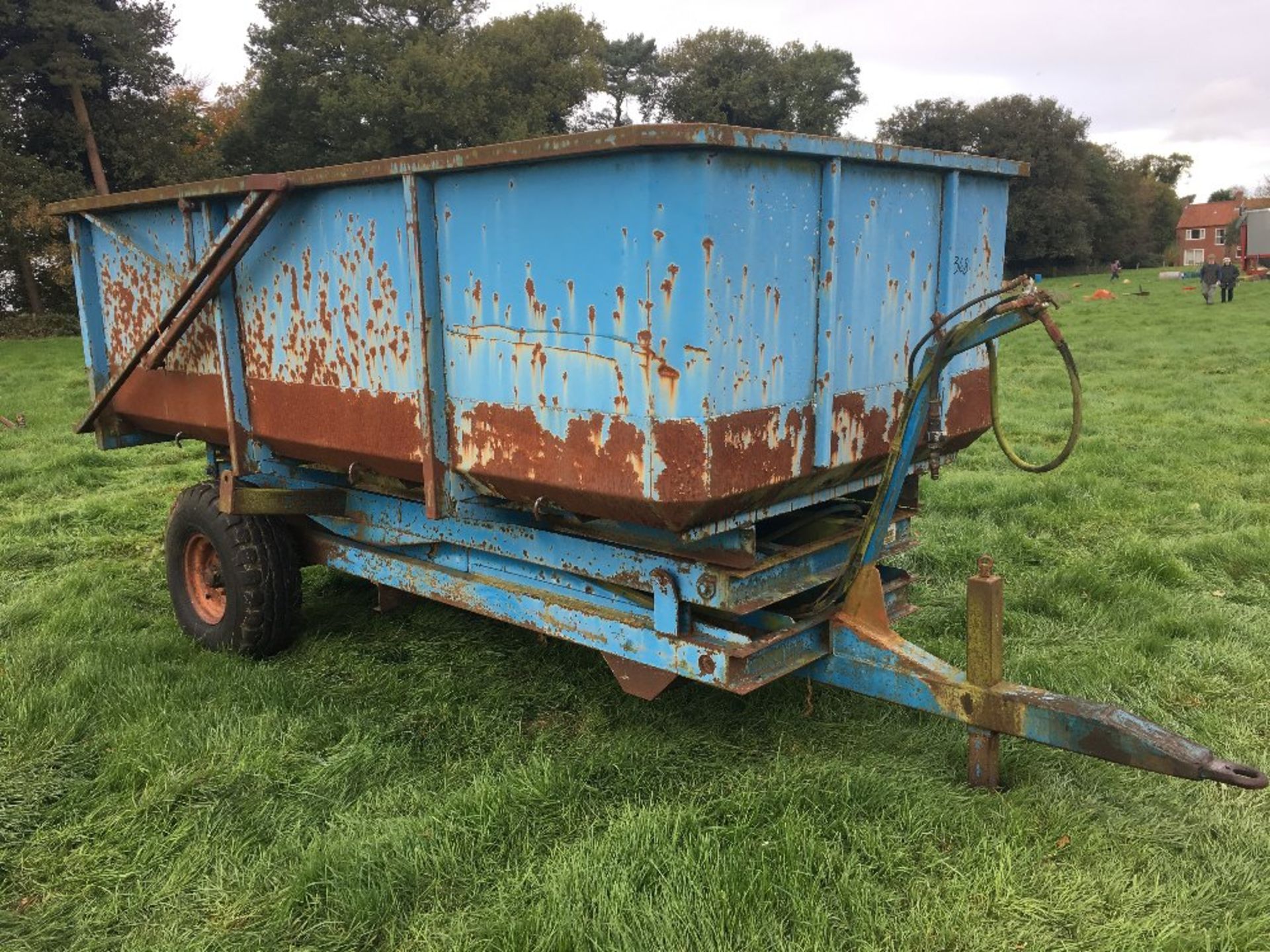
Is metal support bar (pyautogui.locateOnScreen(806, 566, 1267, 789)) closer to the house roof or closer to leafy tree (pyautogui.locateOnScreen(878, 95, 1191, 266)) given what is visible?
leafy tree (pyautogui.locateOnScreen(878, 95, 1191, 266))

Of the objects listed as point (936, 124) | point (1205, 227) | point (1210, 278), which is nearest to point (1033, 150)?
point (936, 124)

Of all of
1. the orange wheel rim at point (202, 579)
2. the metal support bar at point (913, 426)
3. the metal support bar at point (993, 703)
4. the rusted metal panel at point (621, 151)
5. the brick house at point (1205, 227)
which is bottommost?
the orange wheel rim at point (202, 579)

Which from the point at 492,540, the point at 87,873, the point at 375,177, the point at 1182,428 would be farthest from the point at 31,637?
the point at 1182,428

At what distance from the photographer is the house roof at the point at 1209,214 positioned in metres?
72.9

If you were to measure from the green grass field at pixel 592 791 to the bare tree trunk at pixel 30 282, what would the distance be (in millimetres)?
23532

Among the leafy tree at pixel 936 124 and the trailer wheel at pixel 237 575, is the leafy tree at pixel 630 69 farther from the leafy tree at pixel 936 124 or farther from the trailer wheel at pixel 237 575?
the trailer wheel at pixel 237 575

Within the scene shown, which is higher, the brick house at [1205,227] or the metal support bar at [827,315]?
the brick house at [1205,227]

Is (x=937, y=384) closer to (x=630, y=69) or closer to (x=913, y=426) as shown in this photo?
(x=913, y=426)

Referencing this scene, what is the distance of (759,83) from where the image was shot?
142 feet

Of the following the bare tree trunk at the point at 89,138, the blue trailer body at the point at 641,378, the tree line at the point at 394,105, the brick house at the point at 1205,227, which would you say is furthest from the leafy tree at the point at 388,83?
the brick house at the point at 1205,227

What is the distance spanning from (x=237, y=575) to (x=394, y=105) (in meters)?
29.7

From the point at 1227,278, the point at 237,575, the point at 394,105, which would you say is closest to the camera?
the point at 237,575

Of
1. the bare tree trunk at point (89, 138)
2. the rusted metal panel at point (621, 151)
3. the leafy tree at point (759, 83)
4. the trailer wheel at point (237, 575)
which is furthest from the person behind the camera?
the leafy tree at point (759, 83)

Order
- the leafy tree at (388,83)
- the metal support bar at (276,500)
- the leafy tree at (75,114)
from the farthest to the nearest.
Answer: the leafy tree at (388,83), the leafy tree at (75,114), the metal support bar at (276,500)
